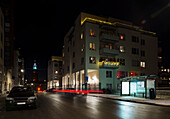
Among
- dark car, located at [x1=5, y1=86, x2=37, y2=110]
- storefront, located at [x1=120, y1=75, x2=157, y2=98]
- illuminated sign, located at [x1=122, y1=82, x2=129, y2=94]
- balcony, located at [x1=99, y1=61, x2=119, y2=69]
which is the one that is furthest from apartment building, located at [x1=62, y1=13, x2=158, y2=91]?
dark car, located at [x1=5, y1=86, x2=37, y2=110]

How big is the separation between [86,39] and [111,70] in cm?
1029

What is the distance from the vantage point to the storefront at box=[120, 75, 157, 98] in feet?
70.3

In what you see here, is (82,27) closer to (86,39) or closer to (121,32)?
(86,39)

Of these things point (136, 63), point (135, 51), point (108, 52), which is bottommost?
point (136, 63)

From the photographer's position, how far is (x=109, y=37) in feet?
142

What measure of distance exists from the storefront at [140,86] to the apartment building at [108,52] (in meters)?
13.0

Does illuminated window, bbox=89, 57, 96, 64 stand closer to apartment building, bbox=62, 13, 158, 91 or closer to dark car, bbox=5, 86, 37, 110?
apartment building, bbox=62, 13, 158, 91

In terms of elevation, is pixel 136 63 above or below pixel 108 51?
below

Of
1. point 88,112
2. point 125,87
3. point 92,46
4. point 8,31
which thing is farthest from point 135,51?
point 88,112

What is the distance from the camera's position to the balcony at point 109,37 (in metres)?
42.3

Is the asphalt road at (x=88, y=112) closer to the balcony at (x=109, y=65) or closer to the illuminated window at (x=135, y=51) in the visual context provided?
the balcony at (x=109, y=65)

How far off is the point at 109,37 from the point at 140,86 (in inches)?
831

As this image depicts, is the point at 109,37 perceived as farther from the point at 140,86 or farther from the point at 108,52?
the point at 140,86

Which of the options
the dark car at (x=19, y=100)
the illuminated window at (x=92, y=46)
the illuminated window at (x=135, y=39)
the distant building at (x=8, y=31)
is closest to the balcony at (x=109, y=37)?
the illuminated window at (x=92, y=46)
